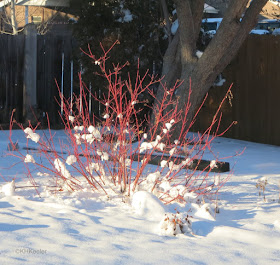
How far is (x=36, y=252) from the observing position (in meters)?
4.06

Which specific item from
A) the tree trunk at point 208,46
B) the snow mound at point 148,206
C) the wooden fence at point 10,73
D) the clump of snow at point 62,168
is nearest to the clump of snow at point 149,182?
the snow mound at point 148,206

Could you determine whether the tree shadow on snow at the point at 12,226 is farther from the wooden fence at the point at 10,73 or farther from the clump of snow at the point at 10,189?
the wooden fence at the point at 10,73

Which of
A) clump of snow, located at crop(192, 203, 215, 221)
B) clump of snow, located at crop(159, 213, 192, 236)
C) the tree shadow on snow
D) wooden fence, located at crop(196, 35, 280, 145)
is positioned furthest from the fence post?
clump of snow, located at crop(159, 213, 192, 236)

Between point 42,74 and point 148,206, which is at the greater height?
point 42,74

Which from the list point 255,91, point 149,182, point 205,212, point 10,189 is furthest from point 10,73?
point 205,212

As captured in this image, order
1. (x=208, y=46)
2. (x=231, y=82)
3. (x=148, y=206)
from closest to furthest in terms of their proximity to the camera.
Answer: (x=148, y=206)
(x=208, y=46)
(x=231, y=82)

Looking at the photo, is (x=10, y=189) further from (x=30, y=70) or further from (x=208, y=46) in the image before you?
(x=30, y=70)

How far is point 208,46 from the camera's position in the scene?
870 centimetres

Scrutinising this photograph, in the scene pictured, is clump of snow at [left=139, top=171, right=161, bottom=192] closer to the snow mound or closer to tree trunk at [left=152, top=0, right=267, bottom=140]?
the snow mound

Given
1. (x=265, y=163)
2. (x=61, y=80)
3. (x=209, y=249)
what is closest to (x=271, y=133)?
(x=265, y=163)

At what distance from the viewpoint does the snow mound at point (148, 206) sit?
5.15m

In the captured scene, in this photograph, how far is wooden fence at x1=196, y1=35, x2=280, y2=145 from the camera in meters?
10.2

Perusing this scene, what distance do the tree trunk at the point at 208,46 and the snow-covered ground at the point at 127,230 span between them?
2.72 meters

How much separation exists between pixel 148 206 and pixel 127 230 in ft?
1.91
